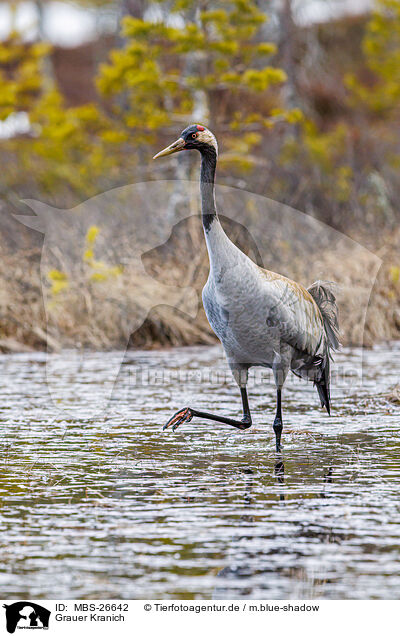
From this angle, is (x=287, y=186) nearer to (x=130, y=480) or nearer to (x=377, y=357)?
(x=377, y=357)

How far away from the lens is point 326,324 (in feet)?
27.3

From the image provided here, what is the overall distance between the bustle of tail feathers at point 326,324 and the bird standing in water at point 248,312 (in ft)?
0.07

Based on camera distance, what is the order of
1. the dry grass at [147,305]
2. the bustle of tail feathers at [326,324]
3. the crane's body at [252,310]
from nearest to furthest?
the crane's body at [252,310]
the bustle of tail feathers at [326,324]
the dry grass at [147,305]

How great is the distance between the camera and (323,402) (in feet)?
27.2

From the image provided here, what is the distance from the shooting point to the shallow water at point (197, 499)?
464 centimetres

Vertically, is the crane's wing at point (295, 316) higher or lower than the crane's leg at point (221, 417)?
higher

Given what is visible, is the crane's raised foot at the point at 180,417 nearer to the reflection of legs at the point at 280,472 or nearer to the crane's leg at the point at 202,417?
the crane's leg at the point at 202,417

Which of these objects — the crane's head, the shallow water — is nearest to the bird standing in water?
the crane's head

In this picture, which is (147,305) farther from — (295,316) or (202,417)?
(295,316)
